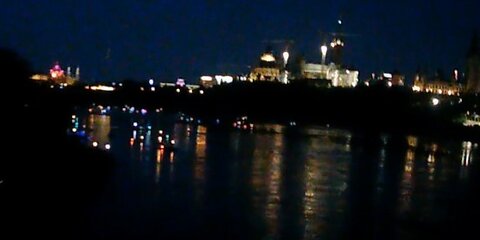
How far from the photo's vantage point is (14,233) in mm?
13023

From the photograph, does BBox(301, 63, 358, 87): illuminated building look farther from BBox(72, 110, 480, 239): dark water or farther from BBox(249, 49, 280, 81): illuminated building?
BBox(72, 110, 480, 239): dark water

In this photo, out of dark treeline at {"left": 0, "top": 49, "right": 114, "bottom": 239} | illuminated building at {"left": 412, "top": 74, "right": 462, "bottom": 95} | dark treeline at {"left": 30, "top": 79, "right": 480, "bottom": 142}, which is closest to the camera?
dark treeline at {"left": 0, "top": 49, "right": 114, "bottom": 239}

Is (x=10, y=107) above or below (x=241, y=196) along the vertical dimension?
above

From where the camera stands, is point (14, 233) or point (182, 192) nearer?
point (14, 233)

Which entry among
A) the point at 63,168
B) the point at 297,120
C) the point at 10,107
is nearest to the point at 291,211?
the point at 63,168

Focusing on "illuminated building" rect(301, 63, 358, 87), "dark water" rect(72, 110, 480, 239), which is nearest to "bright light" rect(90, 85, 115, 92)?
"illuminated building" rect(301, 63, 358, 87)

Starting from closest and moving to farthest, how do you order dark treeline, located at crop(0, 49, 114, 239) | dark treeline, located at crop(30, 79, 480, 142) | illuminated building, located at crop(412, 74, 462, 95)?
dark treeline, located at crop(0, 49, 114, 239)
dark treeline, located at crop(30, 79, 480, 142)
illuminated building, located at crop(412, 74, 462, 95)

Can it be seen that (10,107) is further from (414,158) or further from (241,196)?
(414,158)

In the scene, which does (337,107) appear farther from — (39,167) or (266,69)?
(39,167)

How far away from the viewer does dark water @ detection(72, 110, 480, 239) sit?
54.1ft

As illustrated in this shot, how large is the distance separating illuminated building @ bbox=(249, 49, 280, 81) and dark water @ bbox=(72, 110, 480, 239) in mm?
89102

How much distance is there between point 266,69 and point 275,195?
113319 millimetres

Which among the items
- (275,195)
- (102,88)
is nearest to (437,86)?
(102,88)

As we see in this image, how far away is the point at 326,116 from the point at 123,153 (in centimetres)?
5438
